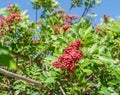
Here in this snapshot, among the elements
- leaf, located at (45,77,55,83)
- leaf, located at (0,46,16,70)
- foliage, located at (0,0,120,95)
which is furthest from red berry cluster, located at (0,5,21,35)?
leaf, located at (0,46,16,70)

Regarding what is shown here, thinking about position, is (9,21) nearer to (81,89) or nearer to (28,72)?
(28,72)

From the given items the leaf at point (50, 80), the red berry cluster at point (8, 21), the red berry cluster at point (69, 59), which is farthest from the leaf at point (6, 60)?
the red berry cluster at point (8, 21)

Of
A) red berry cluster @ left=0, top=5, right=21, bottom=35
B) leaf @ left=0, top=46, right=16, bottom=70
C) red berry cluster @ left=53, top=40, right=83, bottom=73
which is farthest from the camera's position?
red berry cluster @ left=0, top=5, right=21, bottom=35

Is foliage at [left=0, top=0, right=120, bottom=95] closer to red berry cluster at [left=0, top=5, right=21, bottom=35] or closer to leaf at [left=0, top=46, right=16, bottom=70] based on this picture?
red berry cluster at [left=0, top=5, right=21, bottom=35]

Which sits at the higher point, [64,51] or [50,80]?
[64,51]

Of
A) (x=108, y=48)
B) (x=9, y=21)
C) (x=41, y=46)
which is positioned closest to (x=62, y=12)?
(x=9, y=21)

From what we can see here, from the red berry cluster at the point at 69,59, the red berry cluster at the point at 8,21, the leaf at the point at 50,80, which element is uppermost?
the red berry cluster at the point at 8,21

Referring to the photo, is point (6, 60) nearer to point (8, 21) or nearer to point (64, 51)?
point (64, 51)

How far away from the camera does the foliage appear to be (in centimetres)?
324

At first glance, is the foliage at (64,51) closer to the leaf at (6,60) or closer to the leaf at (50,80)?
the leaf at (50,80)

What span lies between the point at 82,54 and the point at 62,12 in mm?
3560

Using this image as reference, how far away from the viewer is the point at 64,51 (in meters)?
3.44

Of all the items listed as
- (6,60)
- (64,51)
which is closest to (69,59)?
(64,51)

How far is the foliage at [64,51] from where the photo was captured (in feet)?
10.6
